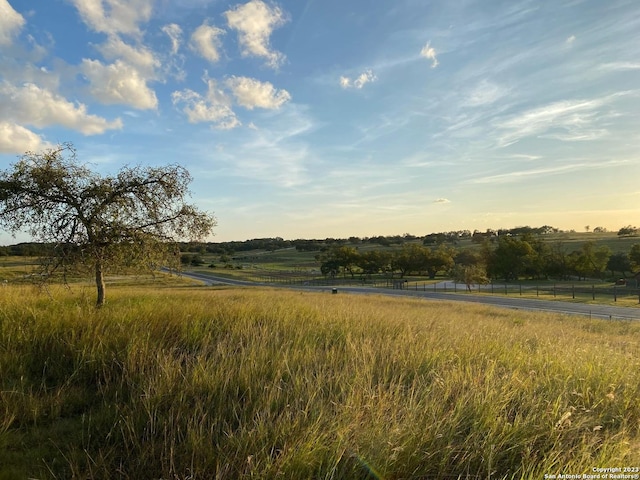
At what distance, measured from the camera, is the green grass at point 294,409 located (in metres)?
2.84

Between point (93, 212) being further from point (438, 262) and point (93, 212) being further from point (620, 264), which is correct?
point (620, 264)

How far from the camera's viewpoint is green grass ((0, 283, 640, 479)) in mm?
2844

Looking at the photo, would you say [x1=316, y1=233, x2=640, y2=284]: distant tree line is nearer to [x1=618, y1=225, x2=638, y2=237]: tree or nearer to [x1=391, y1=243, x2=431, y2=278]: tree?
[x1=391, y1=243, x2=431, y2=278]: tree

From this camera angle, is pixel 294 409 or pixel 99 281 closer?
pixel 294 409

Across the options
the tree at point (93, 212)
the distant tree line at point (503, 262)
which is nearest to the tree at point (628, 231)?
the distant tree line at point (503, 262)

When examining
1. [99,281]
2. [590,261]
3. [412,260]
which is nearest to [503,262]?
[590,261]

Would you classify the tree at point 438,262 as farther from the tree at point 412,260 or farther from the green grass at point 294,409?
the green grass at point 294,409

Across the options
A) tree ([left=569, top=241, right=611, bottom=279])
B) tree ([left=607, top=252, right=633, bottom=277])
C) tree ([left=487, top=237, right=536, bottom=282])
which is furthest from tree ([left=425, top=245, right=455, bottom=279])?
tree ([left=607, top=252, right=633, bottom=277])

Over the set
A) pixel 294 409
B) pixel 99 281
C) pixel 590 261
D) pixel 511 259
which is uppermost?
pixel 99 281

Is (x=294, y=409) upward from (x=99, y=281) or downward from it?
downward

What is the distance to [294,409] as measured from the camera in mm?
3375

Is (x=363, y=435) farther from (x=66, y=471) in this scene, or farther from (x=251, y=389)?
(x=66, y=471)

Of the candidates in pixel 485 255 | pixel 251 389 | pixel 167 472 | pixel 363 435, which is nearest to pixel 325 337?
pixel 251 389

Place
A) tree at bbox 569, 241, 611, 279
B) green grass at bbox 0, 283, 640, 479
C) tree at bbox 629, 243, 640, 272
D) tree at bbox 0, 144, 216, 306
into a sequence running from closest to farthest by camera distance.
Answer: green grass at bbox 0, 283, 640, 479
tree at bbox 0, 144, 216, 306
tree at bbox 629, 243, 640, 272
tree at bbox 569, 241, 611, 279
